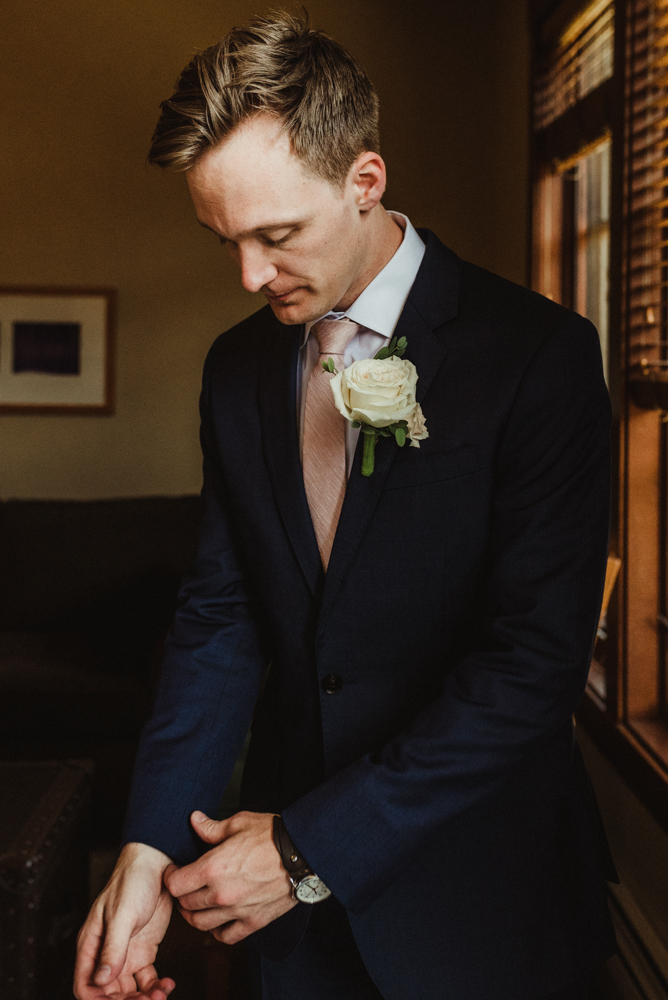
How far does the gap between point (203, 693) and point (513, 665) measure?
0.44 m

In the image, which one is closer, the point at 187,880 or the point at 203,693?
the point at 187,880

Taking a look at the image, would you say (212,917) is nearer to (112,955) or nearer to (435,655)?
(112,955)

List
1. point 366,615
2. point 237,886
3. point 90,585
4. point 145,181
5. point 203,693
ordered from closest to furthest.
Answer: point 237,886 → point 366,615 → point 203,693 → point 90,585 → point 145,181

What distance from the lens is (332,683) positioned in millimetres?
1011

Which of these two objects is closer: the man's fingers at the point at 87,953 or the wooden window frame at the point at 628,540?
the man's fingers at the point at 87,953

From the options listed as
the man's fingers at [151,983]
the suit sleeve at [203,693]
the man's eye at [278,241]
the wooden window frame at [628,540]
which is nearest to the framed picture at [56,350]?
the wooden window frame at [628,540]

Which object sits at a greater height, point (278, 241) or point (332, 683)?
point (278, 241)

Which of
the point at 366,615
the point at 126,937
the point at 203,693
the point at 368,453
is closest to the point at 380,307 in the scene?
the point at 368,453

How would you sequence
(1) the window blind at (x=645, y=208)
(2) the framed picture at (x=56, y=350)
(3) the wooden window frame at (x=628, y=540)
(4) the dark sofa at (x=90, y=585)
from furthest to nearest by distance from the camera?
(2) the framed picture at (x=56, y=350)
(4) the dark sofa at (x=90, y=585)
(3) the wooden window frame at (x=628, y=540)
(1) the window blind at (x=645, y=208)

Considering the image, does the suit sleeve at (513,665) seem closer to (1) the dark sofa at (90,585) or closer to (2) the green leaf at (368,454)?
(2) the green leaf at (368,454)

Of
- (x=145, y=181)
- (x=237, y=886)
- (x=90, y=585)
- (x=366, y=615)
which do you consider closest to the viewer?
(x=237, y=886)

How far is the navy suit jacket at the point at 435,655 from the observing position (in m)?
0.89

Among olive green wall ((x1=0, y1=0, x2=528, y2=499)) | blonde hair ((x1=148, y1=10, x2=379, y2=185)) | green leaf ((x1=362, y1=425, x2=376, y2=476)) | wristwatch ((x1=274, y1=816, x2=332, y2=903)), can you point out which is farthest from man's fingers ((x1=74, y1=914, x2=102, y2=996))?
olive green wall ((x1=0, y1=0, x2=528, y2=499))

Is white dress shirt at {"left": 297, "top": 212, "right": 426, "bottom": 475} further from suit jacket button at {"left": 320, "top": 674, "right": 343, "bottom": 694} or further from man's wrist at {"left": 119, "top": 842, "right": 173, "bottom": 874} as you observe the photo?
man's wrist at {"left": 119, "top": 842, "right": 173, "bottom": 874}
